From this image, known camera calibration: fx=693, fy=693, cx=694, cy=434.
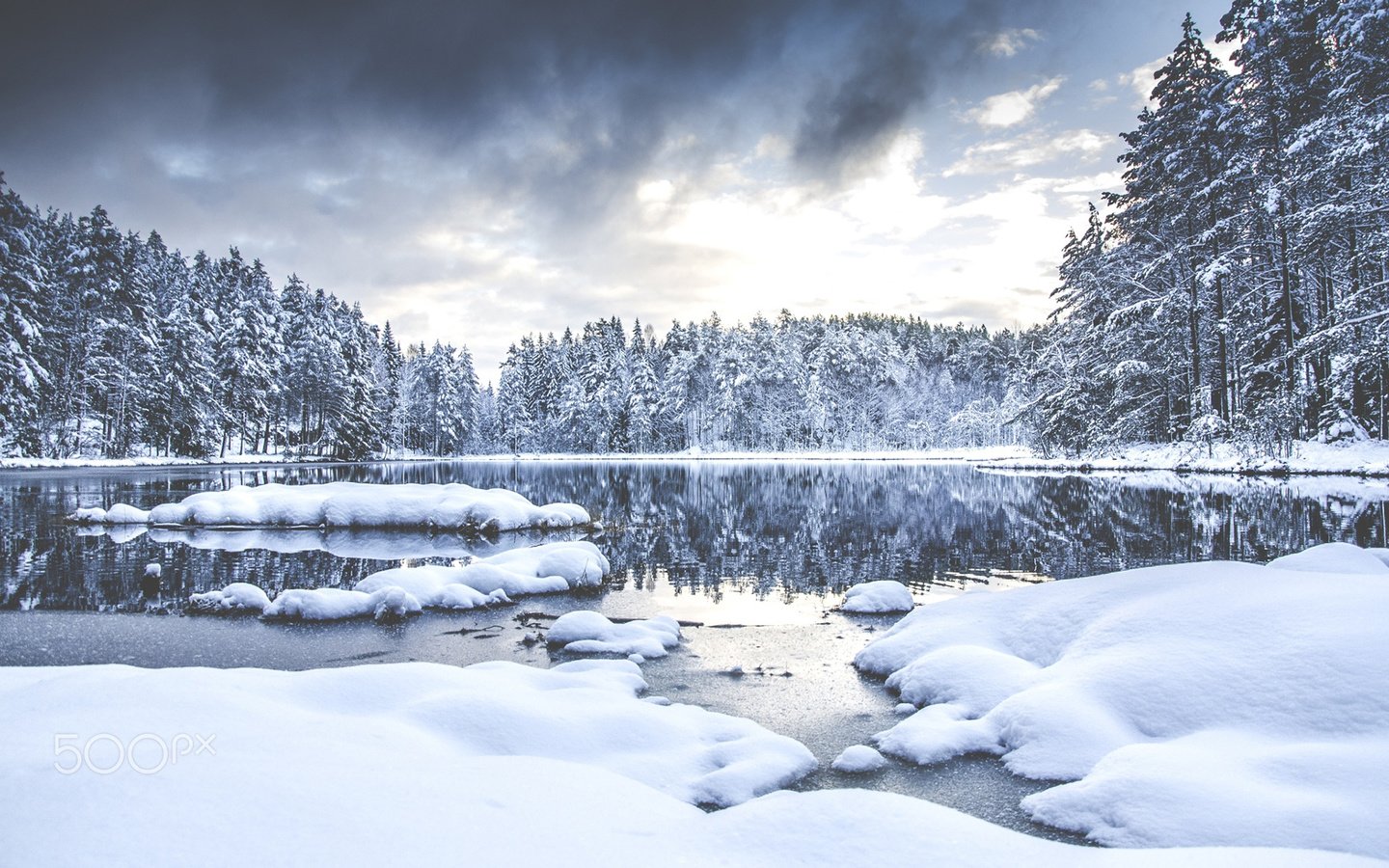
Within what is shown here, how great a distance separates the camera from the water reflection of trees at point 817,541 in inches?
556

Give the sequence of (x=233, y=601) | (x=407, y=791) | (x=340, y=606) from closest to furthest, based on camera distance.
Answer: (x=407, y=791) < (x=340, y=606) < (x=233, y=601)

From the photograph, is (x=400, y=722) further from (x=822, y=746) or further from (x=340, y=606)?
(x=340, y=606)

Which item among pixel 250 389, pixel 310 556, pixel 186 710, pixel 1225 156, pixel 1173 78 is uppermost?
pixel 1173 78

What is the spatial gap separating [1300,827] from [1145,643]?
9.71ft

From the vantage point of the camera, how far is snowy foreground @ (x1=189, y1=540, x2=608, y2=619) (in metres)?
10.8

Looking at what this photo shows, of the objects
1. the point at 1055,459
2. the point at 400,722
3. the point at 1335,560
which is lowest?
the point at 400,722

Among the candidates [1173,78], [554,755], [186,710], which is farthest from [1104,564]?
[1173,78]

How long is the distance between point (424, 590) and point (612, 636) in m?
4.10

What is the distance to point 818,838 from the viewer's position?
3.56m

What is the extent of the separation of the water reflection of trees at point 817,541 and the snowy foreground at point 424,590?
154 cm

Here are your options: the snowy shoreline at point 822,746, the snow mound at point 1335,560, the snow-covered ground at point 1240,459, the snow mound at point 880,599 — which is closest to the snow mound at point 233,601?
the snowy shoreline at point 822,746

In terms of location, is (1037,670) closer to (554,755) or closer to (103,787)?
(554,755)

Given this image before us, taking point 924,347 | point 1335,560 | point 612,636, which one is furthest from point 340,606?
point 924,347

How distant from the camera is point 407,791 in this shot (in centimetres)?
352
